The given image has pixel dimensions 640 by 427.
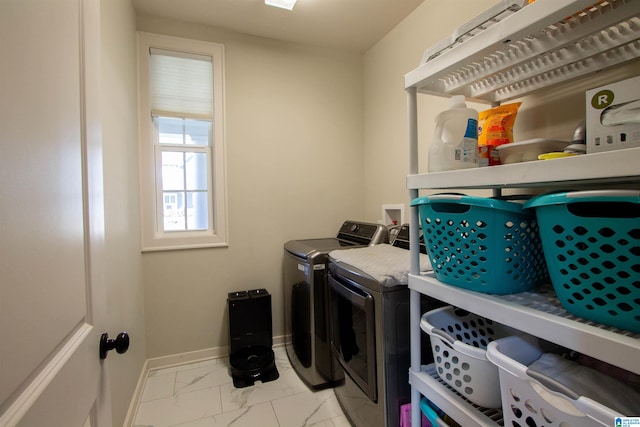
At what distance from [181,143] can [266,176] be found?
723 millimetres

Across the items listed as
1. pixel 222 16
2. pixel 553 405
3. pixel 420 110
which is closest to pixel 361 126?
pixel 420 110

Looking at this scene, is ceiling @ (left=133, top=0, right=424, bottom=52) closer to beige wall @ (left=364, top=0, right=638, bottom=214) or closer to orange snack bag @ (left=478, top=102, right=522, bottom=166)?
beige wall @ (left=364, top=0, right=638, bottom=214)

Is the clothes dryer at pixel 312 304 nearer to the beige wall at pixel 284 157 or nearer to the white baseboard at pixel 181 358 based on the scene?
the beige wall at pixel 284 157

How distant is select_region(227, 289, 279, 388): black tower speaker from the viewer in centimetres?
208

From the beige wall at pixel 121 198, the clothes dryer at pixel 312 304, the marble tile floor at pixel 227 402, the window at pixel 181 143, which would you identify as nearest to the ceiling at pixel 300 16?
the window at pixel 181 143

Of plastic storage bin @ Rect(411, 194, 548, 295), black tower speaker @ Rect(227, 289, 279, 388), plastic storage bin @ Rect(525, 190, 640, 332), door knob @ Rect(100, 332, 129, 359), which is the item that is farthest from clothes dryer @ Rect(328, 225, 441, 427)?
door knob @ Rect(100, 332, 129, 359)

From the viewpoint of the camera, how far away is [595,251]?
1.97ft

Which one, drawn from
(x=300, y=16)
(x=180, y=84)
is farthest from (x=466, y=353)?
(x=180, y=84)

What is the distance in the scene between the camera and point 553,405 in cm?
61

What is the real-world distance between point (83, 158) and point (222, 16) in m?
2.04

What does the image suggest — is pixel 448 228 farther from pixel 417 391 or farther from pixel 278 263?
pixel 278 263

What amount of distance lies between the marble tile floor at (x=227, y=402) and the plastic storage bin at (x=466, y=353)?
0.98 m

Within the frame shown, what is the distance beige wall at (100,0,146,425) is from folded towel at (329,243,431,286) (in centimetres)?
115

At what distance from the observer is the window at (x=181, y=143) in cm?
219
